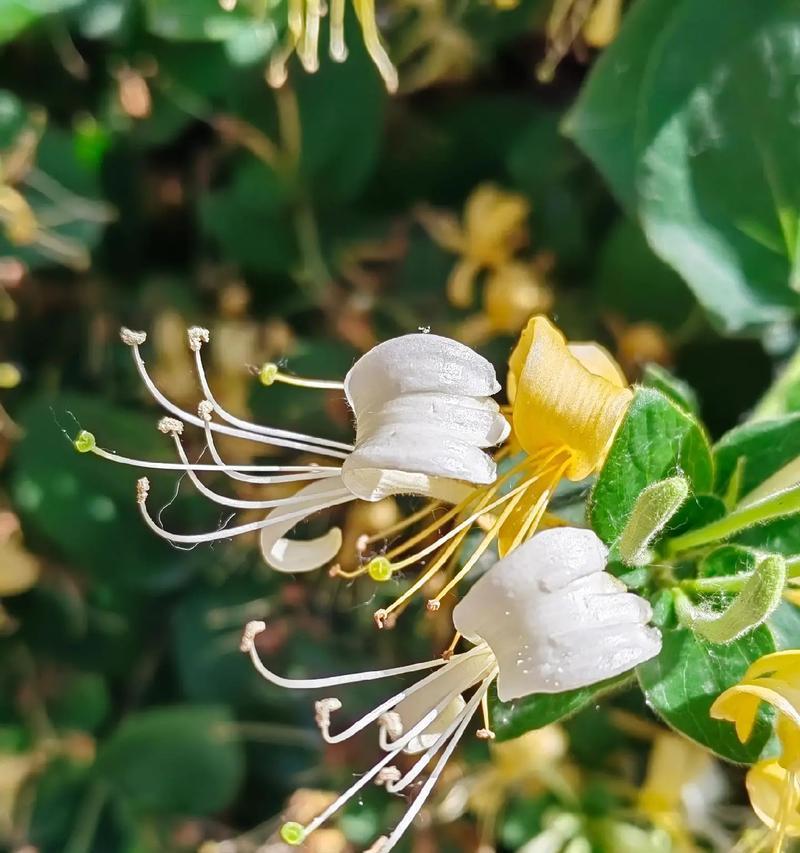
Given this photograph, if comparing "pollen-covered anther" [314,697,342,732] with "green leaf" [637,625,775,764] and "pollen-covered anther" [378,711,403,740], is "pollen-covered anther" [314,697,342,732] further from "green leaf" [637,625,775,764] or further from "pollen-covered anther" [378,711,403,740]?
"green leaf" [637,625,775,764]

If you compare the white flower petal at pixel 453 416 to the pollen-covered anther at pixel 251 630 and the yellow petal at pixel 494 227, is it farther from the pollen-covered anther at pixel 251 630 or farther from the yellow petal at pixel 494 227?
the yellow petal at pixel 494 227

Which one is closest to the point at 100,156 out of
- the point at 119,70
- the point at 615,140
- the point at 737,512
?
the point at 119,70

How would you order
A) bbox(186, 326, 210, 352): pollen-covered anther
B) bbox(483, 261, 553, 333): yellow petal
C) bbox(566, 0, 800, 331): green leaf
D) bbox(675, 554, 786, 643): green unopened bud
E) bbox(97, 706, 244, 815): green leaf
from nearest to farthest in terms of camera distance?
bbox(675, 554, 786, 643): green unopened bud → bbox(186, 326, 210, 352): pollen-covered anther → bbox(566, 0, 800, 331): green leaf → bbox(483, 261, 553, 333): yellow petal → bbox(97, 706, 244, 815): green leaf

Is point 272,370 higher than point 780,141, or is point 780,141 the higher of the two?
point 780,141

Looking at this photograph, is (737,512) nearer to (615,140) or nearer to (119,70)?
(615,140)

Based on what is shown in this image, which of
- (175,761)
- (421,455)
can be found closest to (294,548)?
(421,455)

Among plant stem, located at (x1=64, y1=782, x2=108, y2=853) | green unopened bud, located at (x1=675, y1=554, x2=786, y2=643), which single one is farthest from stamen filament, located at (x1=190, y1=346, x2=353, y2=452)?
plant stem, located at (x1=64, y1=782, x2=108, y2=853)

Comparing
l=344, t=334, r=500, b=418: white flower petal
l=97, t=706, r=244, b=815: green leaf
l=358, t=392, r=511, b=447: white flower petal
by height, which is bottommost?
l=97, t=706, r=244, b=815: green leaf

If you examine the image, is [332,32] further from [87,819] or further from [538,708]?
[87,819]
